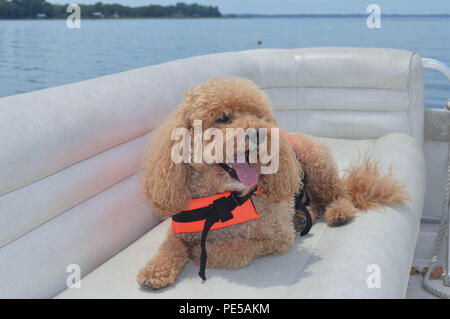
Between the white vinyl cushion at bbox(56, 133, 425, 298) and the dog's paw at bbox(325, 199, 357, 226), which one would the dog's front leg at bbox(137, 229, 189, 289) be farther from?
the dog's paw at bbox(325, 199, 357, 226)

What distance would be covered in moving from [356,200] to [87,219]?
111 cm

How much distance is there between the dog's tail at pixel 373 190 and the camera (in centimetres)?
179

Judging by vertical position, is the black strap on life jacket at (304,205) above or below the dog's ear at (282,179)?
below

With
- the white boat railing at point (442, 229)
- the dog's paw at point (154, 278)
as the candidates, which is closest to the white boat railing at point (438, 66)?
the white boat railing at point (442, 229)

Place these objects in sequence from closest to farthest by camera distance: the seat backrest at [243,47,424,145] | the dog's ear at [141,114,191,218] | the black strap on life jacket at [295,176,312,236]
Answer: the dog's ear at [141,114,191,218]
the black strap on life jacket at [295,176,312,236]
the seat backrest at [243,47,424,145]

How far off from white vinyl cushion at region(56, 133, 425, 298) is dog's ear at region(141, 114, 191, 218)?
255mm

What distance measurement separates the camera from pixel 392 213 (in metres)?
1.73

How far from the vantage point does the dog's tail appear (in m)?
1.79

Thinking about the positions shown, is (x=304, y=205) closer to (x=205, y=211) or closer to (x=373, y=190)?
(x=373, y=190)

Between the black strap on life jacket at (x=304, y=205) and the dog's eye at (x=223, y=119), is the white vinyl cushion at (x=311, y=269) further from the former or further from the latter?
the dog's eye at (x=223, y=119)

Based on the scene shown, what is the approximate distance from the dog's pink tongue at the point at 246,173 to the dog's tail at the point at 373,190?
0.71 metres

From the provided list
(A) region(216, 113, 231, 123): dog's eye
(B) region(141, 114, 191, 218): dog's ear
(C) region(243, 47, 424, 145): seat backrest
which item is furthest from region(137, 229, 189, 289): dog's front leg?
(C) region(243, 47, 424, 145): seat backrest

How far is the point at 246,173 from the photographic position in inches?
50.8

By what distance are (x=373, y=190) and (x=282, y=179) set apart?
628mm
